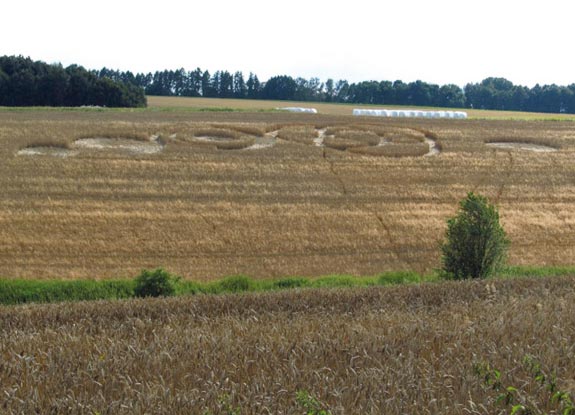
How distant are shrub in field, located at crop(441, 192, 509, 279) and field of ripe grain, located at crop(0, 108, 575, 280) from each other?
3.67 m

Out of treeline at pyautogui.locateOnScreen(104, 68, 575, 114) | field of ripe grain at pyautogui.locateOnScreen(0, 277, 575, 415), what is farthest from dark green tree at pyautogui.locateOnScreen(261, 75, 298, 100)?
field of ripe grain at pyautogui.locateOnScreen(0, 277, 575, 415)

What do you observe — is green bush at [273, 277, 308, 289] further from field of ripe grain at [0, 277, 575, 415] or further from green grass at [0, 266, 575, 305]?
field of ripe grain at [0, 277, 575, 415]

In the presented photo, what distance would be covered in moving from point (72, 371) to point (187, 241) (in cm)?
1212

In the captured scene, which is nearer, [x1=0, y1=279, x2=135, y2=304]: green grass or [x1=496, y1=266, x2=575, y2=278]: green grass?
[x1=0, y1=279, x2=135, y2=304]: green grass

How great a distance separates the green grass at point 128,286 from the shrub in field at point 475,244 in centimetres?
49

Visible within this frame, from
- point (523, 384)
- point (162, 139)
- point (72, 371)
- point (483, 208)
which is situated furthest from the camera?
point (162, 139)

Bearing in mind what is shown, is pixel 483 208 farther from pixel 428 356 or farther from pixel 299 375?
pixel 299 375

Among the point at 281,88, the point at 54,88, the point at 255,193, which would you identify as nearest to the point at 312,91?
the point at 281,88

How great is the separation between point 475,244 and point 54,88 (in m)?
43.0

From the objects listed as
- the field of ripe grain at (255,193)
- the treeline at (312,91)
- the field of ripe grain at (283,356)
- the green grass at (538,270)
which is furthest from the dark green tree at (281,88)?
the field of ripe grain at (283,356)

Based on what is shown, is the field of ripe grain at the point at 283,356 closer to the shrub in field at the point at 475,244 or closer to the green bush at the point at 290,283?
the shrub in field at the point at 475,244

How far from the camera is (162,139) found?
26547mm

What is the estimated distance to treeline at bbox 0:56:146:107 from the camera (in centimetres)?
4872

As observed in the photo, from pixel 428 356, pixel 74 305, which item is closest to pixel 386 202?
pixel 74 305
